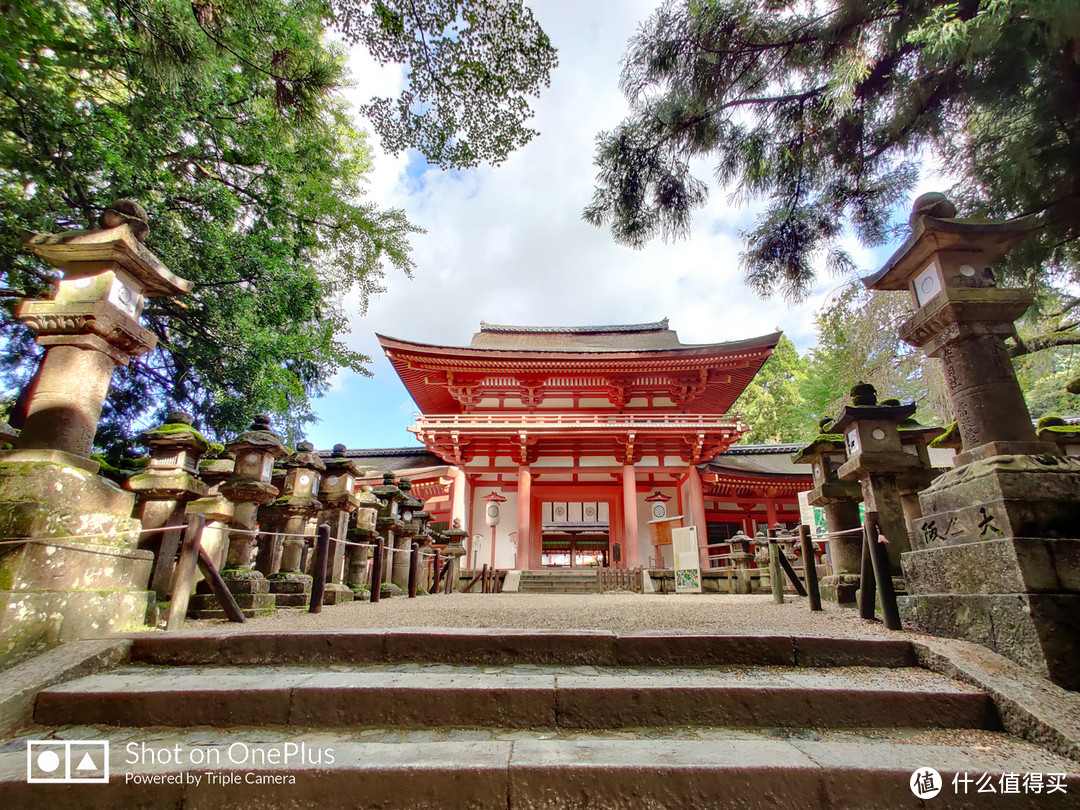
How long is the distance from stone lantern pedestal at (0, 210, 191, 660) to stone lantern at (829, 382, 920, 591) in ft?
19.7

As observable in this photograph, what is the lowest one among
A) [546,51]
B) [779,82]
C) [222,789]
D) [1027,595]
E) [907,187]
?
[222,789]

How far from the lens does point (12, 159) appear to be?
17.6ft

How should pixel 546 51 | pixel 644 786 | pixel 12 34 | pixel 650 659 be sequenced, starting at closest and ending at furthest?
pixel 644 786 → pixel 650 659 → pixel 12 34 → pixel 546 51

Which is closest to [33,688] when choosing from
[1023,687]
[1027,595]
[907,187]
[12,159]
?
[1023,687]

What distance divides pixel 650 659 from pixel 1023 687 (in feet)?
5.44

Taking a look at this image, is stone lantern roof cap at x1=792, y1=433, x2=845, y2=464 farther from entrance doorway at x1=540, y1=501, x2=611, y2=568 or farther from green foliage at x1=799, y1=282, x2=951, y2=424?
entrance doorway at x1=540, y1=501, x2=611, y2=568

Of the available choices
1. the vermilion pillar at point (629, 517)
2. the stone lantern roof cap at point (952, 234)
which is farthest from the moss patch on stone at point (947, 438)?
the vermilion pillar at point (629, 517)

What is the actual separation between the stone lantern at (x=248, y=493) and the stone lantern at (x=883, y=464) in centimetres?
580

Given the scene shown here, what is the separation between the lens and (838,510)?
5250mm

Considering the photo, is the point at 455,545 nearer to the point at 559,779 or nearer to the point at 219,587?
the point at 219,587

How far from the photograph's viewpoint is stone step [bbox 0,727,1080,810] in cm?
161

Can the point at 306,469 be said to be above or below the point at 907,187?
below

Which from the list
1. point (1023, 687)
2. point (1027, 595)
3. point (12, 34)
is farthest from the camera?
point (12, 34)

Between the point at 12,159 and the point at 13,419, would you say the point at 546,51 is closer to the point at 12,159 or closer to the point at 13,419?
the point at 12,159
